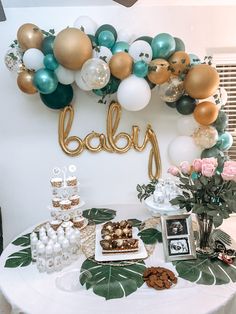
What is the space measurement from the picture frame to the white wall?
112 cm

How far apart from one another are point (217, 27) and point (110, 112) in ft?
3.87

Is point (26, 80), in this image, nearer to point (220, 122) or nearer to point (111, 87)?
point (111, 87)

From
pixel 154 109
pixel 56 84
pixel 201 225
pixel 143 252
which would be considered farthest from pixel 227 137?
pixel 56 84

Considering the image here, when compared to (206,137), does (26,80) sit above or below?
above

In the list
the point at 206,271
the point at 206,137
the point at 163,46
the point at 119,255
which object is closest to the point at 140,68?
the point at 163,46

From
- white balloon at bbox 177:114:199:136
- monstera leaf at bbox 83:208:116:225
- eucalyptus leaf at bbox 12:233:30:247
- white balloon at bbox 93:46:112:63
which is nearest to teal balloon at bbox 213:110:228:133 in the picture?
white balloon at bbox 177:114:199:136

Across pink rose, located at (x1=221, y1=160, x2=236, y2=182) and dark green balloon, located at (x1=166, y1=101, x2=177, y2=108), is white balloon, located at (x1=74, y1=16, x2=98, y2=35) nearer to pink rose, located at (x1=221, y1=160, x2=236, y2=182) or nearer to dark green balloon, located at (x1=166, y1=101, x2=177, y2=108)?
dark green balloon, located at (x1=166, y1=101, x2=177, y2=108)

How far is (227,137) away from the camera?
2.26 meters

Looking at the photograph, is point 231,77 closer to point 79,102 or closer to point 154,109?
point 154,109

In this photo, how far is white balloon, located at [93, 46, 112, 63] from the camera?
2.02 m

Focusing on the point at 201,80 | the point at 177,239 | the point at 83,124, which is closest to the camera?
the point at 177,239

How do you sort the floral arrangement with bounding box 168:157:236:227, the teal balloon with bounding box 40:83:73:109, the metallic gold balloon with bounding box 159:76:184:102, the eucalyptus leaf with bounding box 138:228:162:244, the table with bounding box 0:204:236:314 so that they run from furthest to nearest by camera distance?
the teal balloon with bounding box 40:83:73:109
the metallic gold balloon with bounding box 159:76:184:102
the eucalyptus leaf with bounding box 138:228:162:244
the floral arrangement with bounding box 168:157:236:227
the table with bounding box 0:204:236:314

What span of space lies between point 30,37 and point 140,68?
81 centimetres

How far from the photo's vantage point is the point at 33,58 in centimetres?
202
